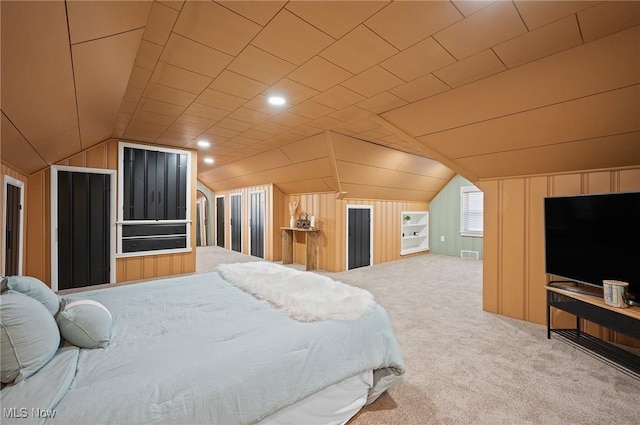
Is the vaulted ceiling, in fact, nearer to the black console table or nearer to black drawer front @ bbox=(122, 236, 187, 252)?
the black console table

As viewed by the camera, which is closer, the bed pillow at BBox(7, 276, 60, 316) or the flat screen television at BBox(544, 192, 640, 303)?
the bed pillow at BBox(7, 276, 60, 316)

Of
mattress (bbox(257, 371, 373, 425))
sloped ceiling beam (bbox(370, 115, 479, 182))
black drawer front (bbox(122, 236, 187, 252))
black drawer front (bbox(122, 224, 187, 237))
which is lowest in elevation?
mattress (bbox(257, 371, 373, 425))

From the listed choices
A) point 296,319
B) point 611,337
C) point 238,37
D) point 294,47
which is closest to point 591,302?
point 611,337

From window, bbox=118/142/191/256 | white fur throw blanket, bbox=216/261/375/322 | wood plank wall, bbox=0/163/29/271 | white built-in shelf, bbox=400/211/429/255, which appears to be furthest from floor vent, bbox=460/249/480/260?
wood plank wall, bbox=0/163/29/271

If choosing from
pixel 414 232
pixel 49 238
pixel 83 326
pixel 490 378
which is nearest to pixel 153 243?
pixel 49 238

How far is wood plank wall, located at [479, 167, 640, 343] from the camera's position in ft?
9.40

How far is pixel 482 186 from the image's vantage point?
3.53 m

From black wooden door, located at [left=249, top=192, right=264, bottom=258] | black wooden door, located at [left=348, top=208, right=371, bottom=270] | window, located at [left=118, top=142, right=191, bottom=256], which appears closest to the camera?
window, located at [left=118, top=142, right=191, bottom=256]

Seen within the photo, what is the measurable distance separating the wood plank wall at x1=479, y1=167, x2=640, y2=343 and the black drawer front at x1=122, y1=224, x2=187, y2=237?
499 cm

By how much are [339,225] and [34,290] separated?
15.1 feet

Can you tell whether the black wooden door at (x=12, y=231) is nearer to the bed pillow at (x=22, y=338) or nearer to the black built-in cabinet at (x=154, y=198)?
the black built-in cabinet at (x=154, y=198)

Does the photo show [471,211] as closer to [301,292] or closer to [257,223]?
[257,223]

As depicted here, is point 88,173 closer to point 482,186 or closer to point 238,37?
point 238,37
